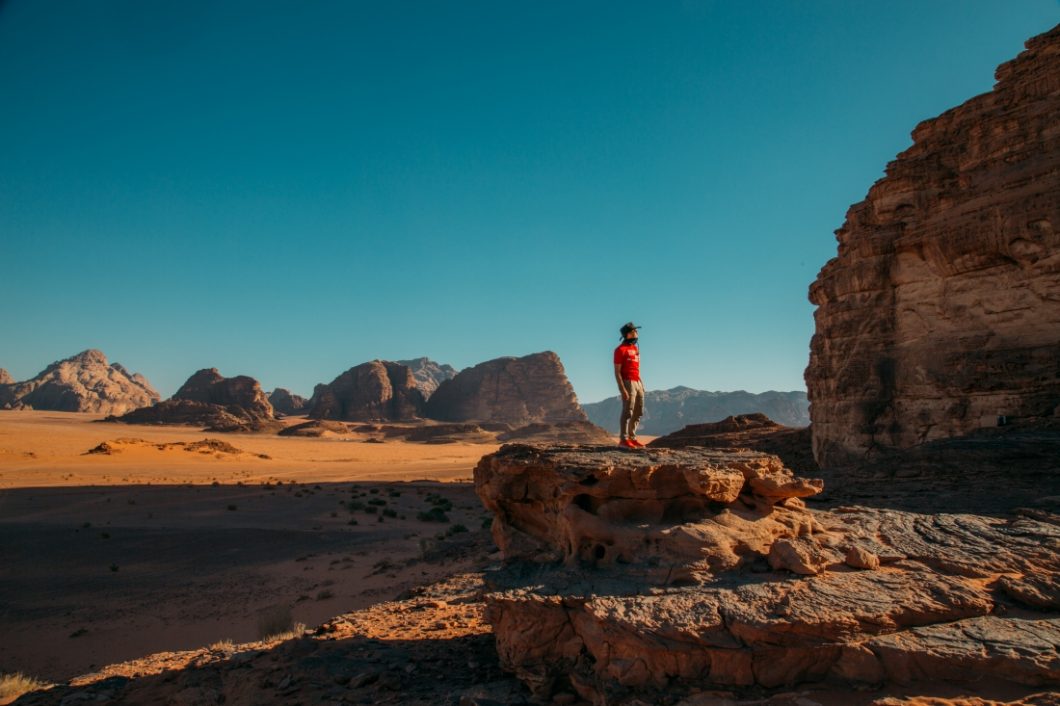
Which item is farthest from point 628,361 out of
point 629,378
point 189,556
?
point 189,556

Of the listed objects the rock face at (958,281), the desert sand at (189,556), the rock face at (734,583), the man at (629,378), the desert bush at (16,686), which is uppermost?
the rock face at (958,281)

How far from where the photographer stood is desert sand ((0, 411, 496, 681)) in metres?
9.21

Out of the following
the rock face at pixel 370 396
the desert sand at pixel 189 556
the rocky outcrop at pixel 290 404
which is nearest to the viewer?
the desert sand at pixel 189 556

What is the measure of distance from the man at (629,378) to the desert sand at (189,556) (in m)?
6.28

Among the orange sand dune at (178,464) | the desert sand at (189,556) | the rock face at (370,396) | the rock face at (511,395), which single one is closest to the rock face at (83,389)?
the rock face at (370,396)

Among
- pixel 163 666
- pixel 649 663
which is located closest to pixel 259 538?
pixel 163 666

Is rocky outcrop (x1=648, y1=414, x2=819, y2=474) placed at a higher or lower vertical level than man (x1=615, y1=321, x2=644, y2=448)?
lower

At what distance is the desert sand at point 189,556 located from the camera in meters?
9.21

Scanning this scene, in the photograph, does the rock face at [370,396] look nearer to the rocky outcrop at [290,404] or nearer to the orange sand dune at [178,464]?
the rocky outcrop at [290,404]

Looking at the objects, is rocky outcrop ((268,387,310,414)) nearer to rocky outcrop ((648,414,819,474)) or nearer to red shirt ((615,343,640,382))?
rocky outcrop ((648,414,819,474))

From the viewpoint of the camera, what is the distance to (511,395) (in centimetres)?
11431

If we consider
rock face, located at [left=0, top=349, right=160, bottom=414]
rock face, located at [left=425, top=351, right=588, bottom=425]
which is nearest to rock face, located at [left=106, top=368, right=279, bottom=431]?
rock face, located at [left=0, top=349, right=160, bottom=414]

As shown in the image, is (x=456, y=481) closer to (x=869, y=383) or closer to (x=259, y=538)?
(x=259, y=538)

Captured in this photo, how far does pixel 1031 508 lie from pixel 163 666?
36.5 ft
